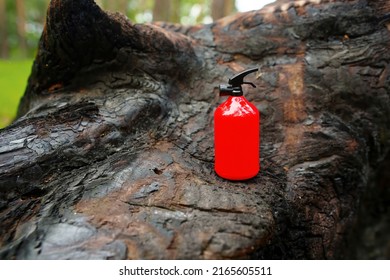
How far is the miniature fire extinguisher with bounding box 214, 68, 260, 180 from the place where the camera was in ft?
5.72

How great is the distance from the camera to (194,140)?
212 cm

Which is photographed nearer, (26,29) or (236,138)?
(236,138)

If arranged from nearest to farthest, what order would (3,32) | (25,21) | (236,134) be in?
(236,134) < (3,32) < (25,21)

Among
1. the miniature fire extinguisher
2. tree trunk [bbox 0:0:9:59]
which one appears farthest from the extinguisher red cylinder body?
tree trunk [bbox 0:0:9:59]

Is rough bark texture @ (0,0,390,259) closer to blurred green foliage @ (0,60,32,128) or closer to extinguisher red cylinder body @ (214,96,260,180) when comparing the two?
extinguisher red cylinder body @ (214,96,260,180)

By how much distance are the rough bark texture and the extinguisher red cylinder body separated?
0.10 metres

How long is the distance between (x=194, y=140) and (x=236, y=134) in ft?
1.45

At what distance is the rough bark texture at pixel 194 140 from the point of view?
142 cm

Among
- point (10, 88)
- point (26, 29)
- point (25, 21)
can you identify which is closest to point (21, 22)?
point (25, 21)

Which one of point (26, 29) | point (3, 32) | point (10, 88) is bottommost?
point (10, 88)

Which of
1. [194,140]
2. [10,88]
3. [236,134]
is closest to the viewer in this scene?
[236,134]

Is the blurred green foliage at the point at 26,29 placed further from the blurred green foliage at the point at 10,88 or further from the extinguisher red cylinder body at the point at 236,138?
the extinguisher red cylinder body at the point at 236,138

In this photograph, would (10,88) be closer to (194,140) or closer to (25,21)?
(194,140)
